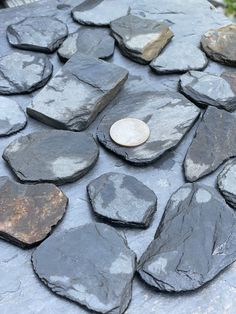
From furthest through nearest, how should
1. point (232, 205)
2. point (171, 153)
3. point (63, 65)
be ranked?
point (63, 65)
point (171, 153)
point (232, 205)

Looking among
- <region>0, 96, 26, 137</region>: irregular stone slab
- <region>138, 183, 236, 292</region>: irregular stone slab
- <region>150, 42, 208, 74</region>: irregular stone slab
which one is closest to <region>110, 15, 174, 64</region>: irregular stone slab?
<region>150, 42, 208, 74</region>: irregular stone slab

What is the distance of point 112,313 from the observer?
1.10 m

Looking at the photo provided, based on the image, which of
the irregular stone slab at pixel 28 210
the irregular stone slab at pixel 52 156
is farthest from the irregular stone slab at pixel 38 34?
the irregular stone slab at pixel 28 210

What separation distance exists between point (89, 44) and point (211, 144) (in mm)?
566

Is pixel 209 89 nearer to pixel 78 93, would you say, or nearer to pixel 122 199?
pixel 78 93

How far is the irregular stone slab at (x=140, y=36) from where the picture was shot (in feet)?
5.57

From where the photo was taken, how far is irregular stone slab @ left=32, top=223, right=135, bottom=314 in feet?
3.68

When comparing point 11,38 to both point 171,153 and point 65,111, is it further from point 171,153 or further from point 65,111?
point 171,153

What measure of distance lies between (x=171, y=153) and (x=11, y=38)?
2.28 ft

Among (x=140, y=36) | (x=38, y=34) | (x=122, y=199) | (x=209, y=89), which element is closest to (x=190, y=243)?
(x=122, y=199)

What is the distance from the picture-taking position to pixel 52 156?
4.54 ft

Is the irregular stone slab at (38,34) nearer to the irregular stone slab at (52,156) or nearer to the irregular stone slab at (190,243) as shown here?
the irregular stone slab at (52,156)

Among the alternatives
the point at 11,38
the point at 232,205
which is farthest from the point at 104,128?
the point at 11,38

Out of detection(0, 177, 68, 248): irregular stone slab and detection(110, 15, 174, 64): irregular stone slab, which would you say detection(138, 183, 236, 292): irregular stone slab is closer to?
detection(0, 177, 68, 248): irregular stone slab
